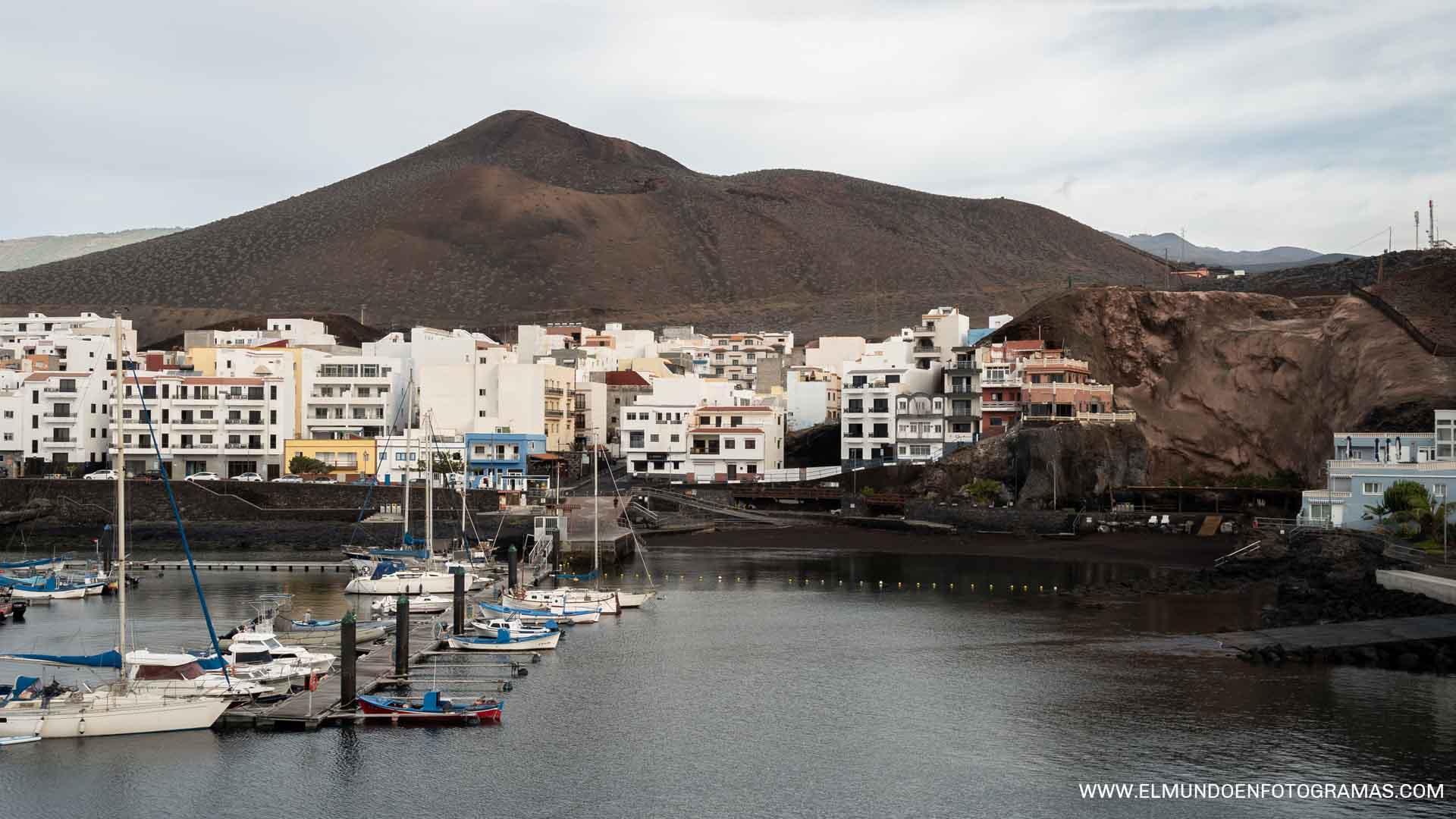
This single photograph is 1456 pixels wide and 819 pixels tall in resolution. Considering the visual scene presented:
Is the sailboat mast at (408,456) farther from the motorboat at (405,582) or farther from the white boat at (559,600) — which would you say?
the white boat at (559,600)

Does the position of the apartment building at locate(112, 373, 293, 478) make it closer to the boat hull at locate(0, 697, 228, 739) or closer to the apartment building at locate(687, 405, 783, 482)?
the apartment building at locate(687, 405, 783, 482)

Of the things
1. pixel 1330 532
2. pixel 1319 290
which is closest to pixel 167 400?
pixel 1330 532

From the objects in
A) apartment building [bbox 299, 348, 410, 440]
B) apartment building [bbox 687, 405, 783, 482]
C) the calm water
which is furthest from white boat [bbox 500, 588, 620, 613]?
apartment building [bbox 299, 348, 410, 440]

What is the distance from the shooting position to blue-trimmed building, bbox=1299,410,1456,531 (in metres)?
59.2

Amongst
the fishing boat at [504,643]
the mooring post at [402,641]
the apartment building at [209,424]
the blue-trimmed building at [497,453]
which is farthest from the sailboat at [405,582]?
the apartment building at [209,424]

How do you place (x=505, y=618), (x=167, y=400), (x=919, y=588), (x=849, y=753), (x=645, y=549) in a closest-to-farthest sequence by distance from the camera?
(x=849, y=753) → (x=505, y=618) → (x=919, y=588) → (x=645, y=549) → (x=167, y=400)

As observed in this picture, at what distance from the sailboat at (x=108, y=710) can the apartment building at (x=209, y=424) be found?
53.9 metres

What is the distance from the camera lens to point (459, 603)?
45938 millimetres

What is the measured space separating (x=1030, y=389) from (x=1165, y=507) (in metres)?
12.5

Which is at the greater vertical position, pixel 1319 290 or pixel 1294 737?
pixel 1319 290

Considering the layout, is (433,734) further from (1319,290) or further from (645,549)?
(1319,290)

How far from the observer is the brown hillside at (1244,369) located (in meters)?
77.6

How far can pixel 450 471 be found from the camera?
80.9 meters

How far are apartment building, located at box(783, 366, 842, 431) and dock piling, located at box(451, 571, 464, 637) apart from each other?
58.6m
